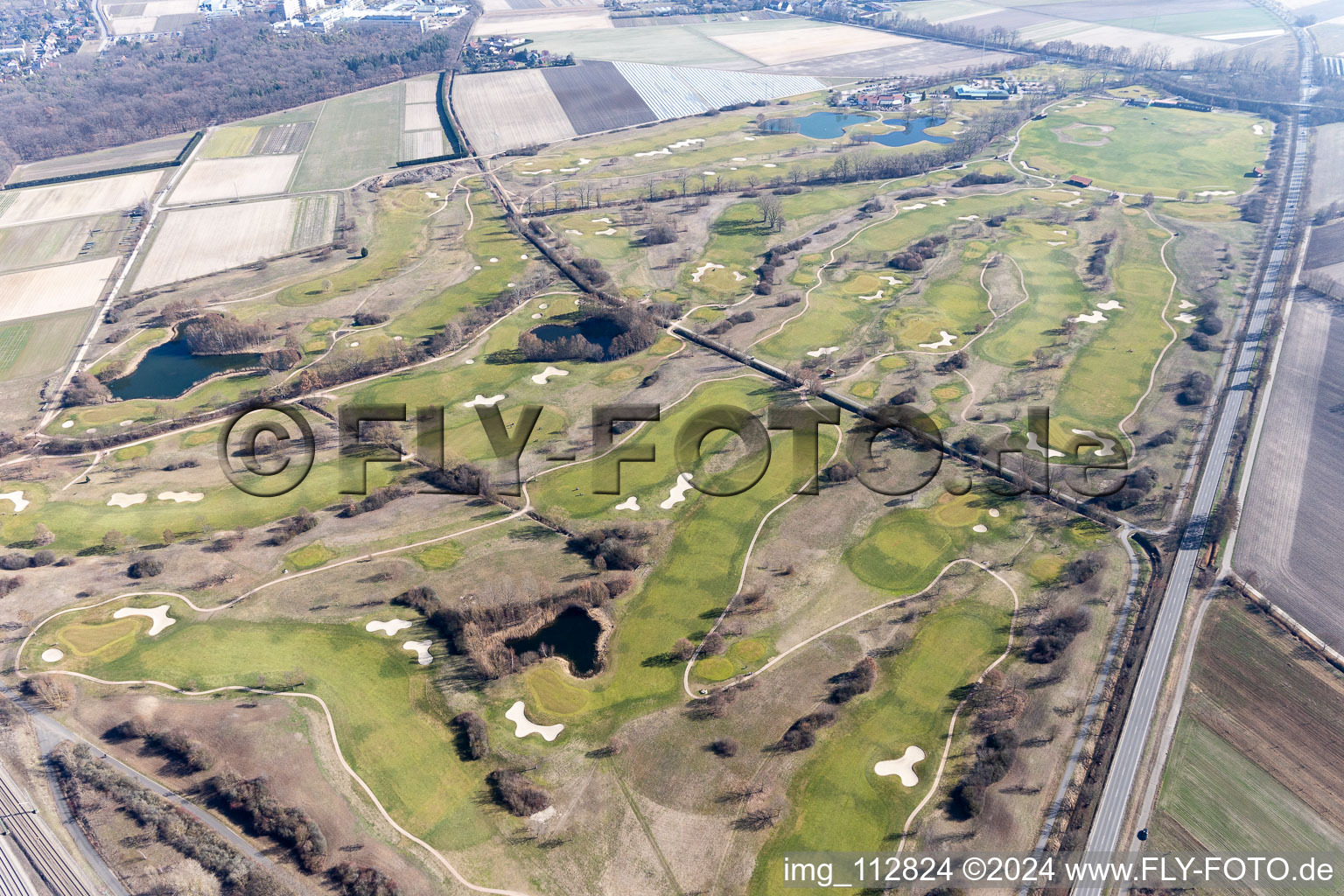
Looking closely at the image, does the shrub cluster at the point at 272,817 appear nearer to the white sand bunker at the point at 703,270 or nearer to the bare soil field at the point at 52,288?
the white sand bunker at the point at 703,270

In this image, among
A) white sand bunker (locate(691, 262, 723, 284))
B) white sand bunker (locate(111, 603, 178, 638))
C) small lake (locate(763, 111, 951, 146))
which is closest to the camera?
white sand bunker (locate(111, 603, 178, 638))

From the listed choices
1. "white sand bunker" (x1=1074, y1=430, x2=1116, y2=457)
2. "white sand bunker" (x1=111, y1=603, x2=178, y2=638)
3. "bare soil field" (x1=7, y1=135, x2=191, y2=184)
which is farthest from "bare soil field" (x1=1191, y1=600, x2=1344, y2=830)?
"bare soil field" (x1=7, y1=135, x2=191, y2=184)

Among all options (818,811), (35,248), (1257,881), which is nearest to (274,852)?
(818,811)

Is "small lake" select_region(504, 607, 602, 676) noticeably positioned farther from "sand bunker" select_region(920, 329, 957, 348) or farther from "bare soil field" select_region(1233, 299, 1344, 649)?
→ "sand bunker" select_region(920, 329, 957, 348)

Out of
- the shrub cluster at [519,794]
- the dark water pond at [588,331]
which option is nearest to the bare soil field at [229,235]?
the dark water pond at [588,331]

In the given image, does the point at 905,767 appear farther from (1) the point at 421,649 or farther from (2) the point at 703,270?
(2) the point at 703,270
